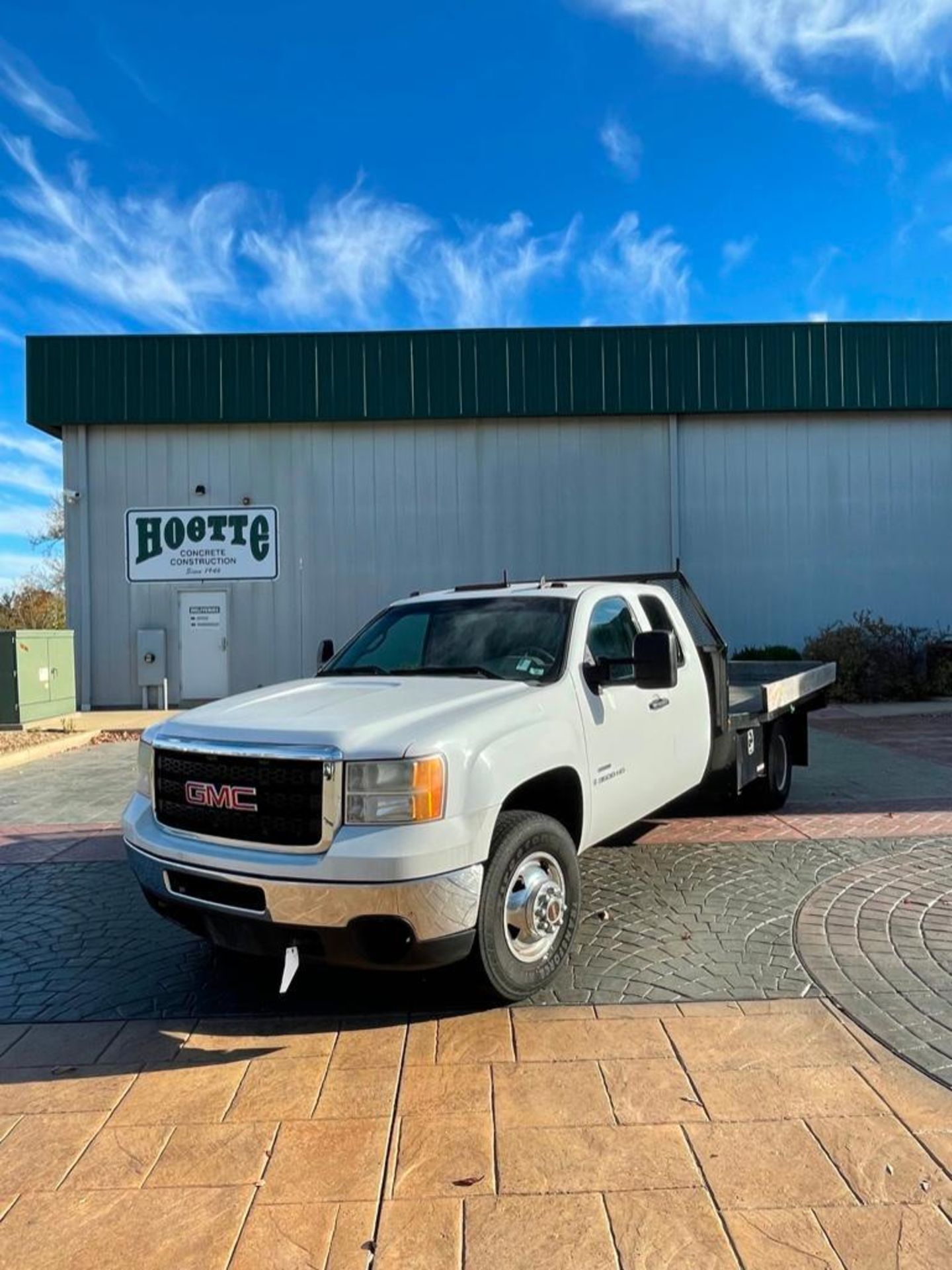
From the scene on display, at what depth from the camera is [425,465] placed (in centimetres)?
1755

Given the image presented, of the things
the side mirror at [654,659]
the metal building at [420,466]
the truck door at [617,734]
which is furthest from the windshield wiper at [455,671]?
the metal building at [420,466]

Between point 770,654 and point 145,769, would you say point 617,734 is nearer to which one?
point 145,769

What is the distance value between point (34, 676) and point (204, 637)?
3.87m

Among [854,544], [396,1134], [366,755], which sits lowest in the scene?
[396,1134]

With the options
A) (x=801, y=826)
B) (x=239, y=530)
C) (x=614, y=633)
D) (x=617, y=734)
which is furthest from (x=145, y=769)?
(x=239, y=530)

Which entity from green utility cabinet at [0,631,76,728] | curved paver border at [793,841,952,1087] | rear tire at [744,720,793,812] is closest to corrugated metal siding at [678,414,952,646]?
rear tire at [744,720,793,812]

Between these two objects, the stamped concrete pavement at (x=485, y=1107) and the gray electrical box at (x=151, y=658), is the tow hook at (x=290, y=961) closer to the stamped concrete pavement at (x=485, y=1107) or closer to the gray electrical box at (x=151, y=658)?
the stamped concrete pavement at (x=485, y=1107)

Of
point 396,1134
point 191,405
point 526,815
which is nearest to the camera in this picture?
point 396,1134

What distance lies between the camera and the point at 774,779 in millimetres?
7066

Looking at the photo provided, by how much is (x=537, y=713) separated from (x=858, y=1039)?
71.6 inches

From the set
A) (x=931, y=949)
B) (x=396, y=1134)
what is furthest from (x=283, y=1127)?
(x=931, y=949)

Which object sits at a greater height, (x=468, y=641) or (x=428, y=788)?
(x=468, y=641)

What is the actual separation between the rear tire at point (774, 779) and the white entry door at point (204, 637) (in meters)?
12.7

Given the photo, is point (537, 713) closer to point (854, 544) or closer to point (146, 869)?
point (146, 869)
